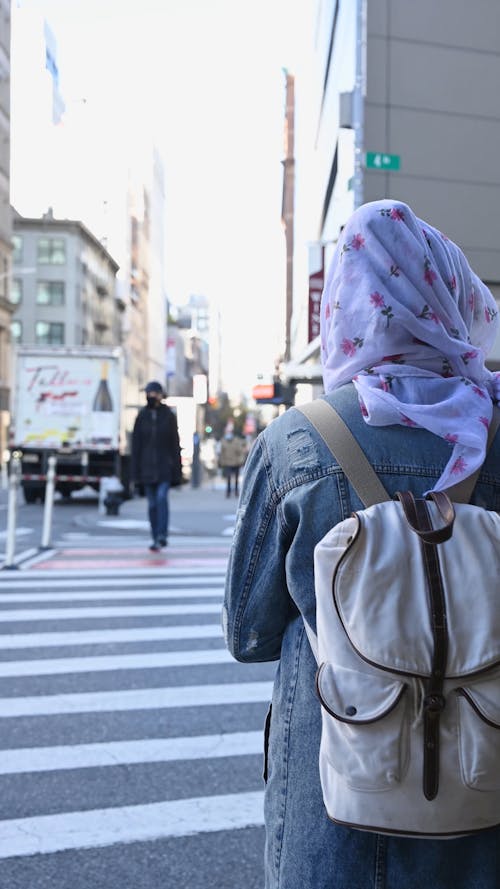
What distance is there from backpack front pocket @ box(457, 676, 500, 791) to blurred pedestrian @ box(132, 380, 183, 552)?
9.14 metres

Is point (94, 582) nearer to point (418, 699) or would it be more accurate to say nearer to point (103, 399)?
point (418, 699)

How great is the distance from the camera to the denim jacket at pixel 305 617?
1.43m

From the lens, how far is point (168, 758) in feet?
13.5

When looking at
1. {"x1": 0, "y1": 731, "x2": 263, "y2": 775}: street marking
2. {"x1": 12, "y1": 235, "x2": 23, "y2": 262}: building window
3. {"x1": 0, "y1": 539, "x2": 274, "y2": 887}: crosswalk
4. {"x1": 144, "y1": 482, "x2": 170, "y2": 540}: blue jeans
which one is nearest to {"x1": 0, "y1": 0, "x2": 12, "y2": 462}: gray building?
{"x1": 12, "y1": 235, "x2": 23, "y2": 262}: building window

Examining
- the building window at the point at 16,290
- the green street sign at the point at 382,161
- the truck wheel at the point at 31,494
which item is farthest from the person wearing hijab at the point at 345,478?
the building window at the point at 16,290

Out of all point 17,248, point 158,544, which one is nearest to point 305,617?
point 158,544

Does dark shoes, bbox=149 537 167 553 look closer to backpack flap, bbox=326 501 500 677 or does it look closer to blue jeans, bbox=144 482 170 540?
blue jeans, bbox=144 482 170 540

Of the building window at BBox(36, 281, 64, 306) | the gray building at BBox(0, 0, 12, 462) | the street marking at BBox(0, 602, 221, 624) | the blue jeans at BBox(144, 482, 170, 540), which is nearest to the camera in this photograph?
the street marking at BBox(0, 602, 221, 624)

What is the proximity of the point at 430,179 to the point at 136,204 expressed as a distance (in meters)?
83.7

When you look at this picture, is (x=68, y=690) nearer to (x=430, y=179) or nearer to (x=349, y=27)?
(x=430, y=179)

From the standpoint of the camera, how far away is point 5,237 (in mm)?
59062

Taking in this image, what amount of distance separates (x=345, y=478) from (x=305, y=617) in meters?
0.26

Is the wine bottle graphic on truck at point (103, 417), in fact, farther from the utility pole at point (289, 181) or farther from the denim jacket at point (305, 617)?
the utility pole at point (289, 181)

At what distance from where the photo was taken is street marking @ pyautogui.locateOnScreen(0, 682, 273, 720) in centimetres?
491
